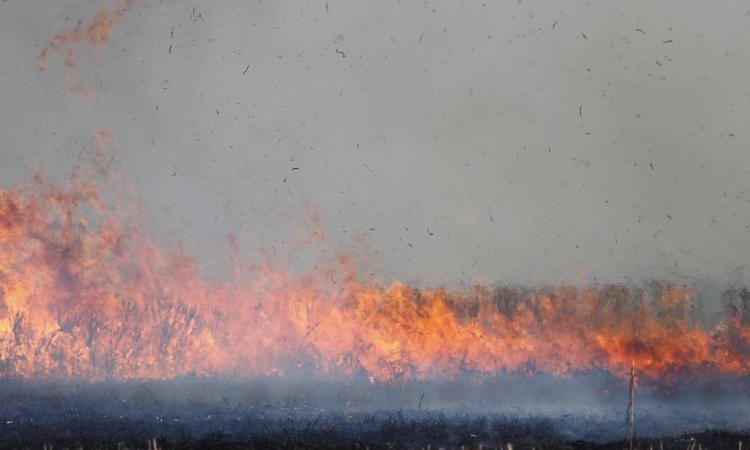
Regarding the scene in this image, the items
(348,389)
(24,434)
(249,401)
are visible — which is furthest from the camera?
(348,389)

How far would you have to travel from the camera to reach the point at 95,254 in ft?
113

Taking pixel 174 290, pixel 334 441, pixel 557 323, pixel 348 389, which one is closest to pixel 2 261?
pixel 174 290

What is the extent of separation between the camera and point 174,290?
34625mm

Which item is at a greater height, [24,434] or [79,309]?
[79,309]

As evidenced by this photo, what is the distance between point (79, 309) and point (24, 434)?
875cm

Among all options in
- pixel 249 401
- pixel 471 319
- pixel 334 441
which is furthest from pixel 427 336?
pixel 334 441

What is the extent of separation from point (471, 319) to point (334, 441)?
33.5 ft

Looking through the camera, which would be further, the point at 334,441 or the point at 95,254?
the point at 95,254

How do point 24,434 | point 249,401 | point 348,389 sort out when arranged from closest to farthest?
point 24,434
point 249,401
point 348,389

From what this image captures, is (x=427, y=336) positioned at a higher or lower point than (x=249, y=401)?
higher

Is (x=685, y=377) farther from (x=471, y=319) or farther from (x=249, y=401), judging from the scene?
(x=249, y=401)

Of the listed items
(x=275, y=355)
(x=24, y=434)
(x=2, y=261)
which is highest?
(x=2, y=261)

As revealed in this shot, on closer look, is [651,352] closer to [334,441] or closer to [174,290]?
[334,441]

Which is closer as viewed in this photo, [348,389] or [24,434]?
Answer: [24,434]
